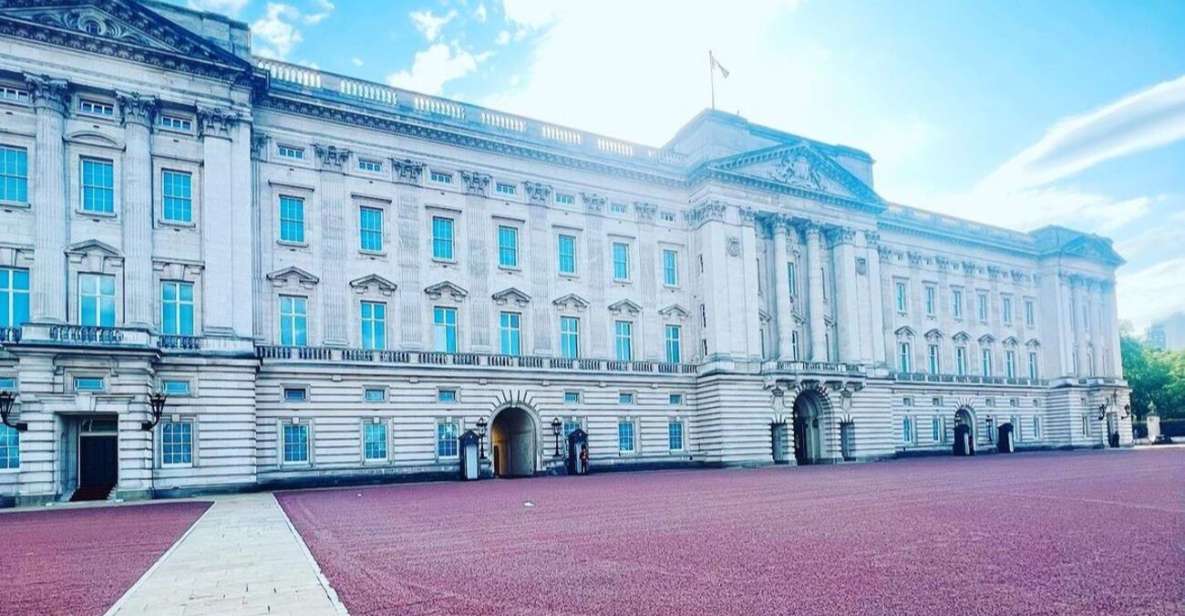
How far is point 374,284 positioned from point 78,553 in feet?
86.5

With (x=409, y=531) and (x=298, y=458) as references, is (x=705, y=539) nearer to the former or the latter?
(x=409, y=531)

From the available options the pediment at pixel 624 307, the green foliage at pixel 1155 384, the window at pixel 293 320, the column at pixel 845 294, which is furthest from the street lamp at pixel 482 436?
the green foliage at pixel 1155 384

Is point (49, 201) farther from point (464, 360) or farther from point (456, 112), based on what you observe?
point (456, 112)

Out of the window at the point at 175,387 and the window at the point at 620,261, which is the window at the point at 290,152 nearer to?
the window at the point at 175,387

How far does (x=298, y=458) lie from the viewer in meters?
38.5

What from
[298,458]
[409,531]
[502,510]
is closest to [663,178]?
[298,458]

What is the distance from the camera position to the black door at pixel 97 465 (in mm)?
33188

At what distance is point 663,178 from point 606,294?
346 inches

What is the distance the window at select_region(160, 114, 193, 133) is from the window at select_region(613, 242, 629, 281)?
78.7 ft

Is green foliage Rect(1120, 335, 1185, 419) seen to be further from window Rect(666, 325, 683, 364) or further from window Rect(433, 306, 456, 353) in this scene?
window Rect(433, 306, 456, 353)

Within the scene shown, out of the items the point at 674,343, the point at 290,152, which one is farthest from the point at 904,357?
the point at 290,152

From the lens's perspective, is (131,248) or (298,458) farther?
(298,458)

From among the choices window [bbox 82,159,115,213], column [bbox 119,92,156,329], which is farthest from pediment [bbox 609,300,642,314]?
window [bbox 82,159,115,213]

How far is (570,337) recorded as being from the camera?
47781 mm
